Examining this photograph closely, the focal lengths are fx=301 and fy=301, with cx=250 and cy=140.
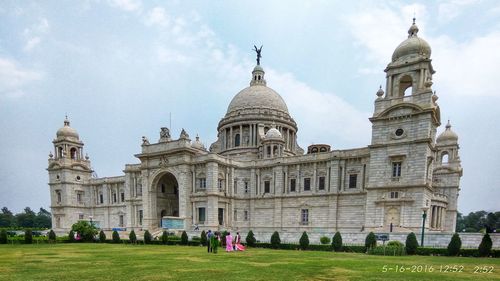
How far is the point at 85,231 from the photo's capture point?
3806 centimetres

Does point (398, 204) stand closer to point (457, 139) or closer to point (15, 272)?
point (457, 139)

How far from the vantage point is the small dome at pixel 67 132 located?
6298 cm

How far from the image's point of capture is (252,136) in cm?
6091

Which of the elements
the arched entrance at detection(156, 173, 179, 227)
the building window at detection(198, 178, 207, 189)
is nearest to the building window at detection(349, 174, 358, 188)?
the building window at detection(198, 178, 207, 189)

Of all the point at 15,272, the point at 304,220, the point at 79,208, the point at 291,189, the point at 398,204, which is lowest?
the point at 15,272

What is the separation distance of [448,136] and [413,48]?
75.1ft

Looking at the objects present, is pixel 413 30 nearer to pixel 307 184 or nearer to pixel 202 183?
pixel 307 184

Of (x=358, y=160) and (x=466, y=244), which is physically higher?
(x=358, y=160)

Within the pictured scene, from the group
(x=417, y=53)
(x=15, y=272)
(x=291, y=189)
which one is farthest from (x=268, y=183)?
(x=15, y=272)

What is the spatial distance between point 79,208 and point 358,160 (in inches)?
2259

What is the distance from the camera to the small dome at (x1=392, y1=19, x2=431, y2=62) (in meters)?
34.4

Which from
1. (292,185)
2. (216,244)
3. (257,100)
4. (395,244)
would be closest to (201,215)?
(292,185)

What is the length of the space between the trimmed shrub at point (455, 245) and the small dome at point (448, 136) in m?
32.7

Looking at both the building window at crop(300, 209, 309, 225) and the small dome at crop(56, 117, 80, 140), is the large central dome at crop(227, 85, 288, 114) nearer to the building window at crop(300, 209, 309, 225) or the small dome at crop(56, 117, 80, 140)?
the building window at crop(300, 209, 309, 225)
